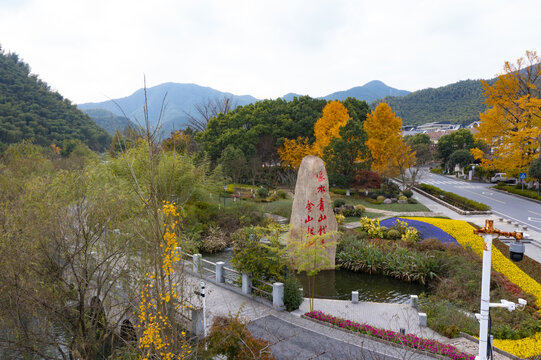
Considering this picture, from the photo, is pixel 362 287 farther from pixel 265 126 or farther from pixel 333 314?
pixel 265 126

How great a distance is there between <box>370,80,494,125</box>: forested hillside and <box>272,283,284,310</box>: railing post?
88.5m

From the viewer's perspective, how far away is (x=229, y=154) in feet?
109

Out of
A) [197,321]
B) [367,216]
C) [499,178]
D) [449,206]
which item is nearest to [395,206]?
[449,206]

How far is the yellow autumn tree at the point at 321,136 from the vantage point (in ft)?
107

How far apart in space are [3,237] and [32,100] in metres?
51.5

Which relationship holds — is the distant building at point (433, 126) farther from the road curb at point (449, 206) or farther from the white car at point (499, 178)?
the road curb at point (449, 206)

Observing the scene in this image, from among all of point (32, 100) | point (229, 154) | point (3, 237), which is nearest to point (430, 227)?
point (3, 237)

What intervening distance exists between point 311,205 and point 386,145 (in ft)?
63.1

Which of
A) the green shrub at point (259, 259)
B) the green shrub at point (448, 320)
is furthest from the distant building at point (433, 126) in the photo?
the green shrub at point (259, 259)

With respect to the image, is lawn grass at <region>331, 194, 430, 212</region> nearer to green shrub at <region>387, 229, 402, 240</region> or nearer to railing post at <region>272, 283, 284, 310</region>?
green shrub at <region>387, 229, 402, 240</region>

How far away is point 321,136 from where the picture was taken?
3328 centimetres

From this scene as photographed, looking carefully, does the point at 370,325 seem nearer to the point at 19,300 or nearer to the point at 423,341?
the point at 423,341

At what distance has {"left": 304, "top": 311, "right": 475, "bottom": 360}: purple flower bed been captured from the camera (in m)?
7.69

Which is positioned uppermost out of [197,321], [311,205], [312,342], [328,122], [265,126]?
[328,122]
